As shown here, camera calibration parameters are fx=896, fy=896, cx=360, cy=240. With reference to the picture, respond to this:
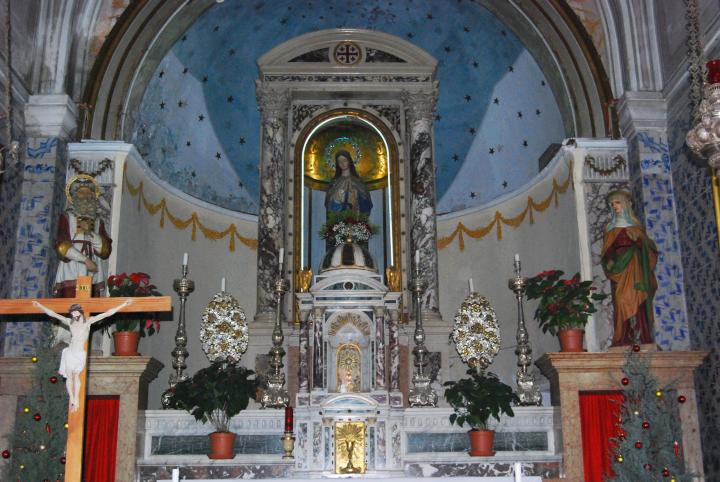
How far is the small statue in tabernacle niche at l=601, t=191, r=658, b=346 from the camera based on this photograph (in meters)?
9.19

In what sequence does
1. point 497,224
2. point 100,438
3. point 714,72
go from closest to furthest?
point 714,72, point 100,438, point 497,224

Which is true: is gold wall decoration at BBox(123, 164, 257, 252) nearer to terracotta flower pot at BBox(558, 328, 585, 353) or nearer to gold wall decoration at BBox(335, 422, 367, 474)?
gold wall decoration at BBox(335, 422, 367, 474)

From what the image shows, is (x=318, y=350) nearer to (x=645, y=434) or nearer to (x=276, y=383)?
(x=276, y=383)

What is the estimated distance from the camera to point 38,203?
1000 cm

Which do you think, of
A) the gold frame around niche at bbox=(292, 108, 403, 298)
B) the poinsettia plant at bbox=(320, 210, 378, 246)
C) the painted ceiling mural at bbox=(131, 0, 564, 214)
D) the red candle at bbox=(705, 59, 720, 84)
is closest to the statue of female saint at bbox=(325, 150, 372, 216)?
the gold frame around niche at bbox=(292, 108, 403, 298)

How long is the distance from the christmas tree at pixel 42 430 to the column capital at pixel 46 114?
349 cm

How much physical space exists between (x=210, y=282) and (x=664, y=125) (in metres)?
6.42

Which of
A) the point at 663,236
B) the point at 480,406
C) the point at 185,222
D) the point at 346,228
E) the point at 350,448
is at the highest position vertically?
the point at 185,222

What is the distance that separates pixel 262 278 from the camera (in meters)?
11.6

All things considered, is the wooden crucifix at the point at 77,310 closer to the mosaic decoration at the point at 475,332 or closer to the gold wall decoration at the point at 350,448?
the gold wall decoration at the point at 350,448

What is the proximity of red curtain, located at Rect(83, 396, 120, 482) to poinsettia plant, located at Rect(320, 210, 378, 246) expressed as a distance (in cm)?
354

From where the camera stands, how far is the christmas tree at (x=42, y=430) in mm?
7500

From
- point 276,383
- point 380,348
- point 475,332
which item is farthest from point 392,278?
point 276,383

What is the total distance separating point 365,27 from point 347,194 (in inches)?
111
